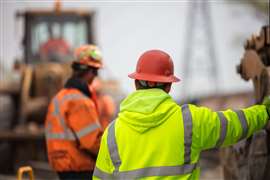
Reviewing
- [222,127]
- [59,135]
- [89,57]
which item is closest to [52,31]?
[89,57]

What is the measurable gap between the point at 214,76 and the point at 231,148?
35.3m

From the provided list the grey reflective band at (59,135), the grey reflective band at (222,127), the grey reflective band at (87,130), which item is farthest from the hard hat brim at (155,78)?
the grey reflective band at (59,135)

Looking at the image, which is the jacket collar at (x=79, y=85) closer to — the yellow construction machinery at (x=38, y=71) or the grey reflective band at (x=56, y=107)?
the grey reflective band at (x=56, y=107)

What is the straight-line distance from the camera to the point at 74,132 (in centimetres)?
516

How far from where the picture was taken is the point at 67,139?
205 inches

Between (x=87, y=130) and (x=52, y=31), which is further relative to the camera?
(x=52, y=31)

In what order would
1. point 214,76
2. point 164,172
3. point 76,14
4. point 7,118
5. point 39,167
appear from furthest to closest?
point 214,76
point 76,14
point 7,118
point 39,167
point 164,172

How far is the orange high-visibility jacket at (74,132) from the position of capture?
511 cm

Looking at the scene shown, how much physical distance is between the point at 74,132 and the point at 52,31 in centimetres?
811

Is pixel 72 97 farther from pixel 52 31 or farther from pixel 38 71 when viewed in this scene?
pixel 52 31

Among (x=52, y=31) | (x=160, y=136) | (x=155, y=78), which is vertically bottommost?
(x=160, y=136)

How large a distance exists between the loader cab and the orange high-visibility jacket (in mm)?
7314

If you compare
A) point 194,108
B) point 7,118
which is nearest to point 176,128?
point 194,108

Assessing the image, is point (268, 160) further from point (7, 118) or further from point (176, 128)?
point (7, 118)
